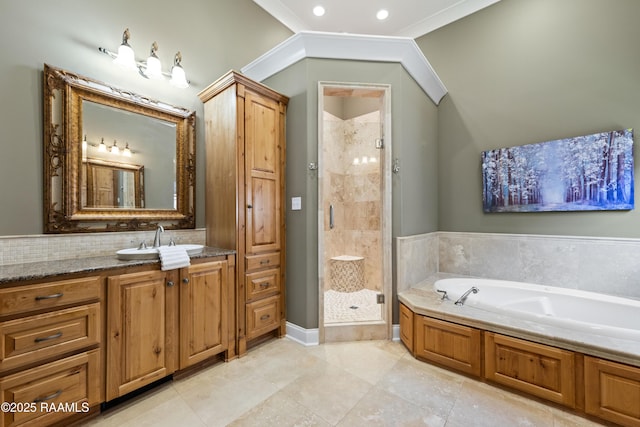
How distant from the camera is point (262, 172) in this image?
235 centimetres

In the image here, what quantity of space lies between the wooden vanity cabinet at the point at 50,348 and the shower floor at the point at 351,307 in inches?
68.1

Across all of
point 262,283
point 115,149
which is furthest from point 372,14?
point 262,283

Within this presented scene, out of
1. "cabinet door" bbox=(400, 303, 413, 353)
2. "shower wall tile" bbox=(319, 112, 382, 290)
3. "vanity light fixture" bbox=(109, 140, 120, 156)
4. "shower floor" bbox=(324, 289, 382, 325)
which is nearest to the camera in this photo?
"vanity light fixture" bbox=(109, 140, 120, 156)

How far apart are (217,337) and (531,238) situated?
3133mm

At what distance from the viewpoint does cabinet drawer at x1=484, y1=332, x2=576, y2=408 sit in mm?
1537

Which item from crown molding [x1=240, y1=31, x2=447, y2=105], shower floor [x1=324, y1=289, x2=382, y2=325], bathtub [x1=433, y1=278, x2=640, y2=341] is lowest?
shower floor [x1=324, y1=289, x2=382, y2=325]

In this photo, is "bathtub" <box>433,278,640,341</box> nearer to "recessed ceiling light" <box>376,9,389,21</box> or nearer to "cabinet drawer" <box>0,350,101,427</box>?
"cabinet drawer" <box>0,350,101,427</box>

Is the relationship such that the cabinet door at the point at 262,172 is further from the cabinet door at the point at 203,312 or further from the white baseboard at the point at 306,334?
the white baseboard at the point at 306,334

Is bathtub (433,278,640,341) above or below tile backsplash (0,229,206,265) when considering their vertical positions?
below

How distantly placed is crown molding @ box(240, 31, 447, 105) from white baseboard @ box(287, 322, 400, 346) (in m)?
2.55

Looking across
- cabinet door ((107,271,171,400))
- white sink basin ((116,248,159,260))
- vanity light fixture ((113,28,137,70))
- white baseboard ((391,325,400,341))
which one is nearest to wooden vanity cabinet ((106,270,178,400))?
cabinet door ((107,271,171,400))

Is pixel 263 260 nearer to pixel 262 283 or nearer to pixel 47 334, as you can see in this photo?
pixel 262 283

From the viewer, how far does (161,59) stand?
226 centimetres

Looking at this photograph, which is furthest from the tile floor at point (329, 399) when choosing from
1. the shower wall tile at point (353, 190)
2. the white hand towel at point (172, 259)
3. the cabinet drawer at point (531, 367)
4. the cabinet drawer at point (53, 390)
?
the shower wall tile at point (353, 190)
